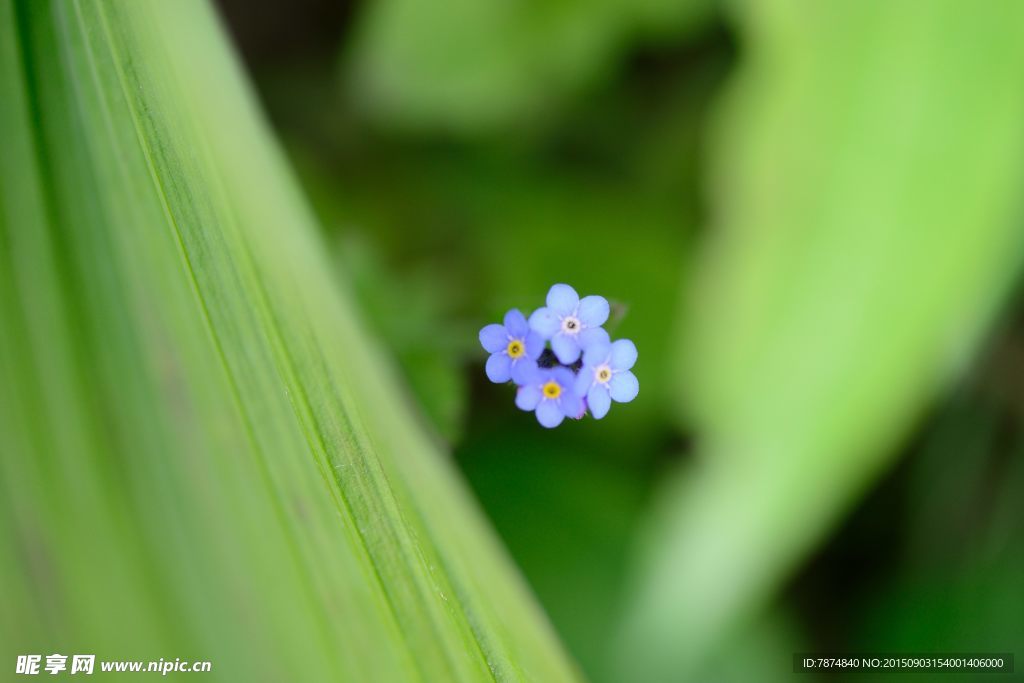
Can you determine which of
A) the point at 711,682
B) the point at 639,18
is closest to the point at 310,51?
the point at 639,18

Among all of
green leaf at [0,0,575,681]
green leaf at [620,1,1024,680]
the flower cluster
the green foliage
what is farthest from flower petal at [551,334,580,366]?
the green foliage

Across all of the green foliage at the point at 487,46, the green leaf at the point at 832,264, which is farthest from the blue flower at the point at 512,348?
the green foliage at the point at 487,46

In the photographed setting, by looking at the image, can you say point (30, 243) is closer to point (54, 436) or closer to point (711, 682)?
point (54, 436)

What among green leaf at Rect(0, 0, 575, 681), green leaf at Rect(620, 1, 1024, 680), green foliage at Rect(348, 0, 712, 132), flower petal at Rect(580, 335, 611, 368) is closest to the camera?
green leaf at Rect(0, 0, 575, 681)

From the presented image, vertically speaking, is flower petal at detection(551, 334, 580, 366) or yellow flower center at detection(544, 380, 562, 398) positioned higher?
flower petal at detection(551, 334, 580, 366)

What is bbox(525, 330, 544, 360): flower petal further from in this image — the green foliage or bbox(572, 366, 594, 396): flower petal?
the green foliage

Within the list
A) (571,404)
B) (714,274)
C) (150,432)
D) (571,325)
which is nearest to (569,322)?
(571,325)

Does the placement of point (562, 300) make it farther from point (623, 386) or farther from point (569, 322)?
point (623, 386)
